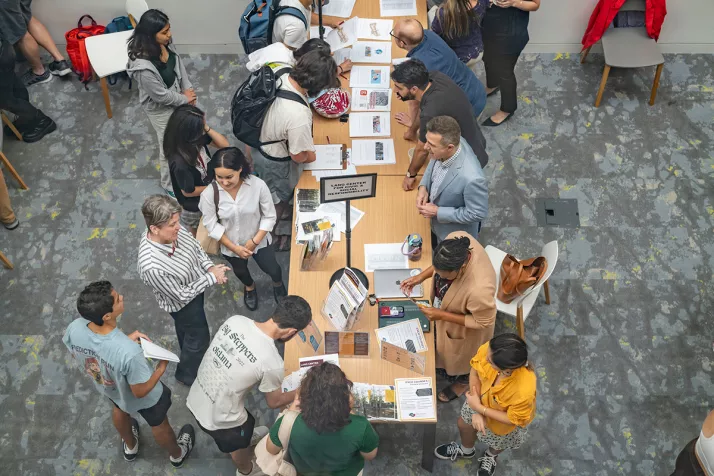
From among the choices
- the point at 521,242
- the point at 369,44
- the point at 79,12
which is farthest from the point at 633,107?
the point at 79,12

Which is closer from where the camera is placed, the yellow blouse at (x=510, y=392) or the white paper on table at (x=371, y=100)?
the yellow blouse at (x=510, y=392)

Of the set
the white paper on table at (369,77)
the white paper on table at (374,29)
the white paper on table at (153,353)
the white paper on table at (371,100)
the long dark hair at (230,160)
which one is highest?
the white paper on table at (374,29)

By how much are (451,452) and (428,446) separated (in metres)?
0.27

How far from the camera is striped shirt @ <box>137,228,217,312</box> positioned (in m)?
3.80

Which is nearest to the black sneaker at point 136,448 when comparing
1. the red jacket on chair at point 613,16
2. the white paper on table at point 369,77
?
the white paper on table at point 369,77

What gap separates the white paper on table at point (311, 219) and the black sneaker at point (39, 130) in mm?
2963

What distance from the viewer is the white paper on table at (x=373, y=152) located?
4766 mm

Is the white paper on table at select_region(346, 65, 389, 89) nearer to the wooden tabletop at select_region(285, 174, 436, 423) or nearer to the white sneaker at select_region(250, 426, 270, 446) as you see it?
the wooden tabletop at select_region(285, 174, 436, 423)

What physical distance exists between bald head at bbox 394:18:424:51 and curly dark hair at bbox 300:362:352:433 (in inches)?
106

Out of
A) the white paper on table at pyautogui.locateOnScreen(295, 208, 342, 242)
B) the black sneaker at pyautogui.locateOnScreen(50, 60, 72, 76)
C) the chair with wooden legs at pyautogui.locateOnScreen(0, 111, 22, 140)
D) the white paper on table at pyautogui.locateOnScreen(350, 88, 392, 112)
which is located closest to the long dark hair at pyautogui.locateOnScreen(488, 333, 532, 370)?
the white paper on table at pyautogui.locateOnScreen(295, 208, 342, 242)

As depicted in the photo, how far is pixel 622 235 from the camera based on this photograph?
535 cm

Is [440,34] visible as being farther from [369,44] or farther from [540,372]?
[540,372]

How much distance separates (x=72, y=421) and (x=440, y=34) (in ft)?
12.7

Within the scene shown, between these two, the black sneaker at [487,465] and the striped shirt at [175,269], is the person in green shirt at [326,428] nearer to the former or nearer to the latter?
the striped shirt at [175,269]
